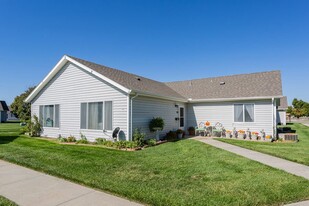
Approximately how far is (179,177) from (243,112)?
35.2 feet

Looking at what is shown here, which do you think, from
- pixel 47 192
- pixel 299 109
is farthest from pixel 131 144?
pixel 299 109

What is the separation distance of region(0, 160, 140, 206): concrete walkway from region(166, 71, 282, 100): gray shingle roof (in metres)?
12.5

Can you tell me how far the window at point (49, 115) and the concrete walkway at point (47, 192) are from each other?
26.8ft

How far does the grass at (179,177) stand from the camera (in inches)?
142

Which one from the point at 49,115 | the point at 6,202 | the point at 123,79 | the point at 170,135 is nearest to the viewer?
the point at 6,202

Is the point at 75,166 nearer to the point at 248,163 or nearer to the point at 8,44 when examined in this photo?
the point at 248,163

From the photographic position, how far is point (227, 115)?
46.8 feet

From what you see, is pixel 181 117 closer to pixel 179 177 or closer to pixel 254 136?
pixel 254 136

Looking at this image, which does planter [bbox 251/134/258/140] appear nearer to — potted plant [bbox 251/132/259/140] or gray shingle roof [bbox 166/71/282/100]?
potted plant [bbox 251/132/259/140]

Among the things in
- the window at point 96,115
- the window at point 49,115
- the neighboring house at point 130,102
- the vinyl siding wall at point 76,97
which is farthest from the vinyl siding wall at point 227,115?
the window at point 49,115

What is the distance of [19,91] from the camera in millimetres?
38906

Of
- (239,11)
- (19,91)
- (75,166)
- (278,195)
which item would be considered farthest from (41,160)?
(19,91)

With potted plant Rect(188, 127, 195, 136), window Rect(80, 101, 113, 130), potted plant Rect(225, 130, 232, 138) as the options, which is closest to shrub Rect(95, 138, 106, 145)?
window Rect(80, 101, 113, 130)

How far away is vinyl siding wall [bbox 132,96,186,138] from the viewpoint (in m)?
10.4
